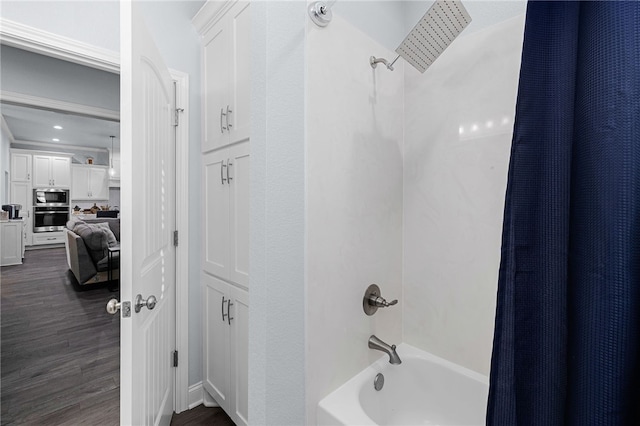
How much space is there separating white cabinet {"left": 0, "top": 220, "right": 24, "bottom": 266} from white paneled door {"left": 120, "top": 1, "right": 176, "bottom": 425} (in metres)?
5.85

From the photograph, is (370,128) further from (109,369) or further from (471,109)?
(109,369)

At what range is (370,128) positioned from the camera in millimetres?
1288

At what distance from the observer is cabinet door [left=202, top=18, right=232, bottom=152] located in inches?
65.1

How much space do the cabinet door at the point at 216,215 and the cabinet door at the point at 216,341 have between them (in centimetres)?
10

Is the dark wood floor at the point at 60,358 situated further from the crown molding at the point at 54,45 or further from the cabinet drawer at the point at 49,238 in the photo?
the cabinet drawer at the point at 49,238

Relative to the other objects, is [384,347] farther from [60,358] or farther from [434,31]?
[60,358]

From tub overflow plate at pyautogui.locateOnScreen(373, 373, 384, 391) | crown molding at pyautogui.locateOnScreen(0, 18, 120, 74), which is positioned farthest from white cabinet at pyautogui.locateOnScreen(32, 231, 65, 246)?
tub overflow plate at pyautogui.locateOnScreen(373, 373, 384, 391)

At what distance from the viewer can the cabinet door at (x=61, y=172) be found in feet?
23.1

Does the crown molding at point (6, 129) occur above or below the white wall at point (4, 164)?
above

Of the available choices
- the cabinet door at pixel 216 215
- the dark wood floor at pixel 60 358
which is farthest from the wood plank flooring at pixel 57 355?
the cabinet door at pixel 216 215

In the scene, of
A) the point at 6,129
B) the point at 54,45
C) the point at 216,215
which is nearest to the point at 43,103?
the point at 54,45

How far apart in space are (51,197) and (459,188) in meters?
9.31

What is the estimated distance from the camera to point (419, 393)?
52.8 inches

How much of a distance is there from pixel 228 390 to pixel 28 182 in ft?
27.0
